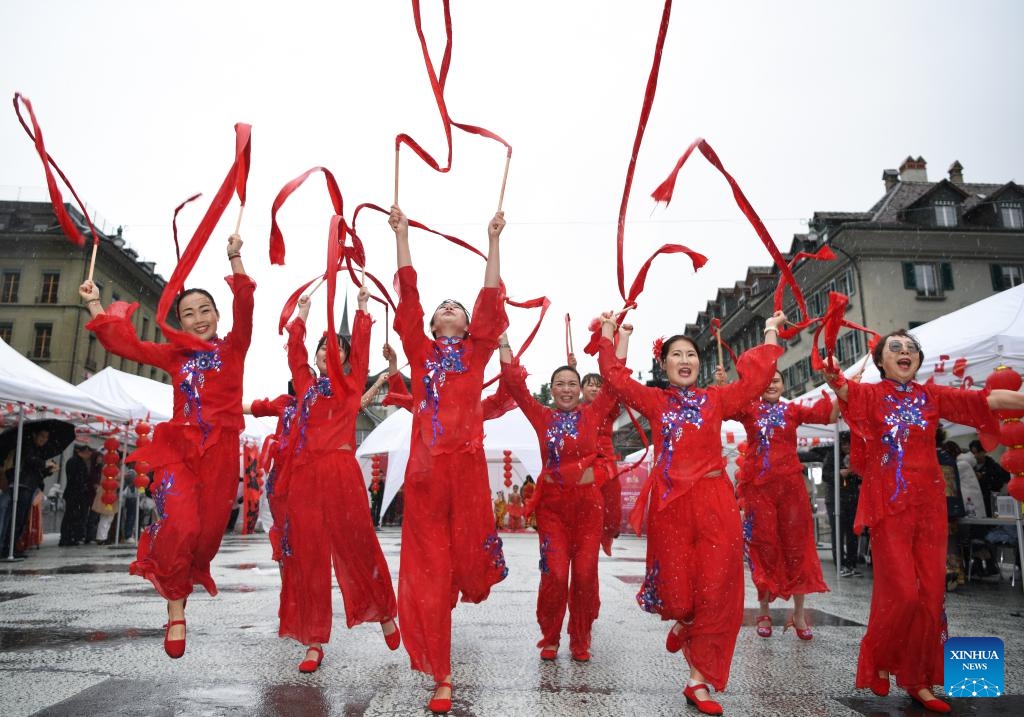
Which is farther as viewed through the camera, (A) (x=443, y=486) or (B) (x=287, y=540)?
(B) (x=287, y=540)

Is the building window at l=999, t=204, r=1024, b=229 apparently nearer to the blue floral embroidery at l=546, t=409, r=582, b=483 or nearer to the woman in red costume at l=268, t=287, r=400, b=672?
the blue floral embroidery at l=546, t=409, r=582, b=483

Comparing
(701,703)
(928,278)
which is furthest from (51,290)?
(701,703)

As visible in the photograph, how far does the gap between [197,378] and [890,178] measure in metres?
37.5

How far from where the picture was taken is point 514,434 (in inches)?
794

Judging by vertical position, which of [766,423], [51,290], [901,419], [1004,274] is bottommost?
[901,419]

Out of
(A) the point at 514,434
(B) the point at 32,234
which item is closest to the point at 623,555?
(A) the point at 514,434

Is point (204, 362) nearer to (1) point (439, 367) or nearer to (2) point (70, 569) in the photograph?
(1) point (439, 367)

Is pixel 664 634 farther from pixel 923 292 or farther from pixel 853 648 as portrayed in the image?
pixel 923 292

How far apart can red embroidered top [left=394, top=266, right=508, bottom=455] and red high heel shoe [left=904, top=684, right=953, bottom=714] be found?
2.24 m

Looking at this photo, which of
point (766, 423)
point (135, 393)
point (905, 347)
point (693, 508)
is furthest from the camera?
point (135, 393)

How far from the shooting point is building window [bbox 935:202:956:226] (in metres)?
31.1

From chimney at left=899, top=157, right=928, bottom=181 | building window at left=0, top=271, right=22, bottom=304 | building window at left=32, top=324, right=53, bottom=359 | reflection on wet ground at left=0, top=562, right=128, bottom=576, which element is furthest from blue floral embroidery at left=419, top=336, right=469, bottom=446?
building window at left=0, top=271, right=22, bottom=304

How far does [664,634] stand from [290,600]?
2464 millimetres

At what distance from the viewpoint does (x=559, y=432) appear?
470 cm
